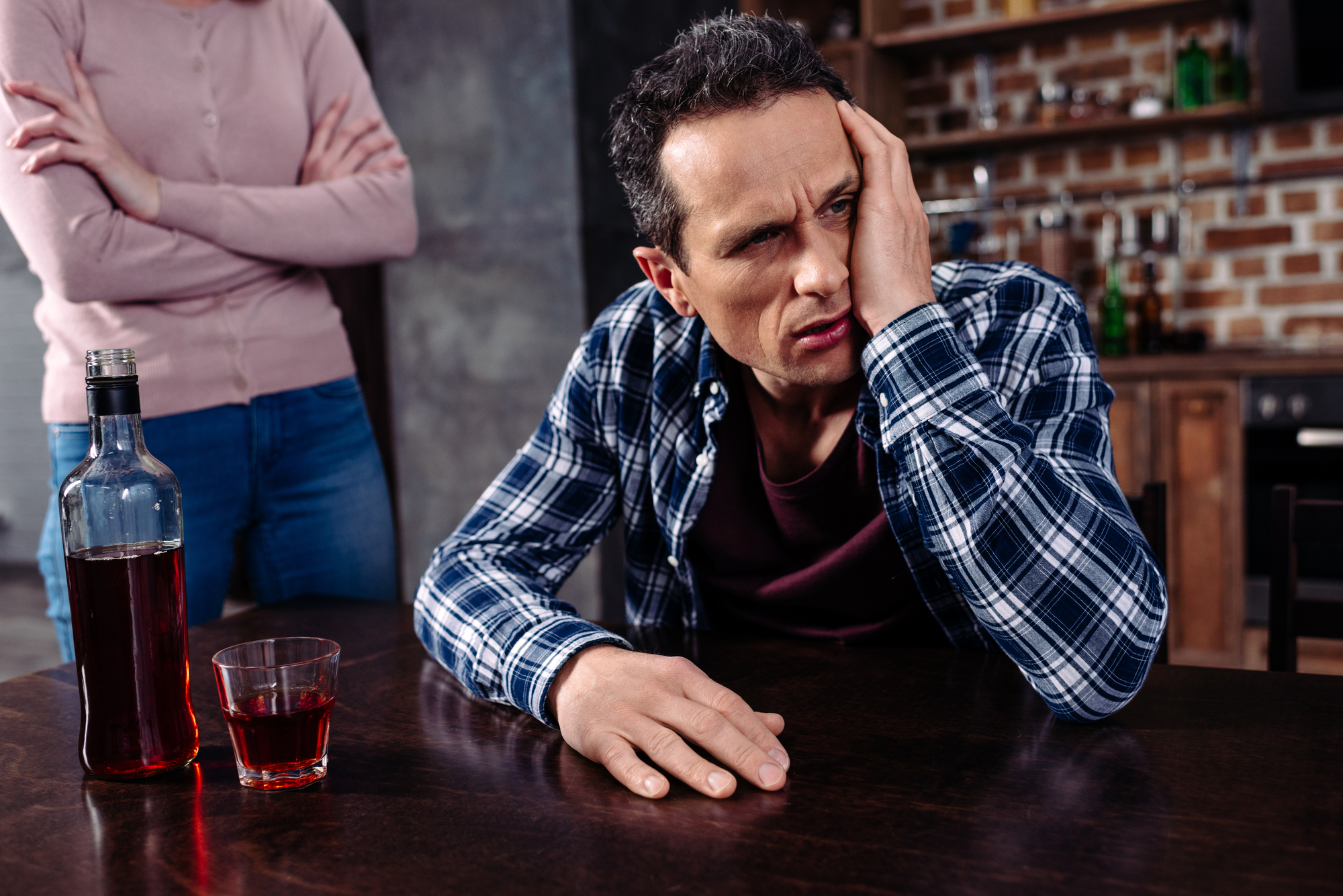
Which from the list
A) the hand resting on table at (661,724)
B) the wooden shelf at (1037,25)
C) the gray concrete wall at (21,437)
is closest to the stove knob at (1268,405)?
the wooden shelf at (1037,25)

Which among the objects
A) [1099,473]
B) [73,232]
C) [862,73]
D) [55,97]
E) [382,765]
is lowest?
[382,765]

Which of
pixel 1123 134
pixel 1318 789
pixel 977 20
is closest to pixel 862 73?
pixel 977 20

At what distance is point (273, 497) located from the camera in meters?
1.53

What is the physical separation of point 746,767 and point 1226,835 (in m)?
0.31

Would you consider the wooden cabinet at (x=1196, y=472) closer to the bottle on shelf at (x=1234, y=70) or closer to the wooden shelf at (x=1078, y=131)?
the wooden shelf at (x=1078, y=131)

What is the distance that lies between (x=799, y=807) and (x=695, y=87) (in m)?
0.77

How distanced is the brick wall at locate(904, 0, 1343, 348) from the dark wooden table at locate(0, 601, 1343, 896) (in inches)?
115

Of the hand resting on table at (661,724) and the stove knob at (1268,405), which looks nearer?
the hand resting on table at (661,724)

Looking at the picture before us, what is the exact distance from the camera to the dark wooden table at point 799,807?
0.63 metres

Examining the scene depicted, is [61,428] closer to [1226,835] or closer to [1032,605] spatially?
[1032,605]

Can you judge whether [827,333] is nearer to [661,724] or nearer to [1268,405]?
[661,724]

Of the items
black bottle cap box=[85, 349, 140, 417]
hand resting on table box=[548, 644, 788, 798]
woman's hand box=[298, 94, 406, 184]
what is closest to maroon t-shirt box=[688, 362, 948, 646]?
hand resting on table box=[548, 644, 788, 798]

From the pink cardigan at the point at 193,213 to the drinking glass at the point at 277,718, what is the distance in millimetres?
798

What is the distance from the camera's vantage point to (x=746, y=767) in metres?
0.76
